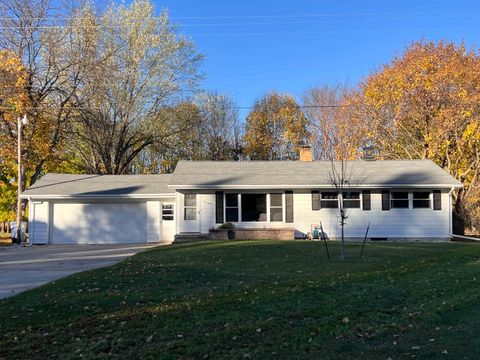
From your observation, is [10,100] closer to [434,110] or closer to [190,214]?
[190,214]

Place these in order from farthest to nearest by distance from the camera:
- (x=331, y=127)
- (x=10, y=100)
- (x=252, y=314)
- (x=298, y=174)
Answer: (x=331, y=127), (x=10, y=100), (x=298, y=174), (x=252, y=314)

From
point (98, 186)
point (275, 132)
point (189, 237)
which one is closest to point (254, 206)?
point (189, 237)

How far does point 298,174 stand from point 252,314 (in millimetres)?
17429

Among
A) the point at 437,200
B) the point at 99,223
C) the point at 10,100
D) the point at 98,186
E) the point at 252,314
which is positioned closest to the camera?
the point at 252,314

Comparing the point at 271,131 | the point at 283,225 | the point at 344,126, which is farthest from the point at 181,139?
the point at 283,225

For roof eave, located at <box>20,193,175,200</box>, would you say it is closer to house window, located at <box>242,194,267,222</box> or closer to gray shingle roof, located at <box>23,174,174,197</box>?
gray shingle roof, located at <box>23,174,174,197</box>

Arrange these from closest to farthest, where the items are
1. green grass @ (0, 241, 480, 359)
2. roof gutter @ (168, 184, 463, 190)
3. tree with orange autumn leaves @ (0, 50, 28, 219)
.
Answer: green grass @ (0, 241, 480, 359)
roof gutter @ (168, 184, 463, 190)
tree with orange autumn leaves @ (0, 50, 28, 219)

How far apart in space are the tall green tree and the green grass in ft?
91.7

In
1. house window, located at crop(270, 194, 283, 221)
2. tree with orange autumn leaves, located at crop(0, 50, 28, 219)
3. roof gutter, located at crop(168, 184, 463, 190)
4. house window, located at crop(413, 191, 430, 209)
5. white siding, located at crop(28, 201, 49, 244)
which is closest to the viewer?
roof gutter, located at crop(168, 184, 463, 190)

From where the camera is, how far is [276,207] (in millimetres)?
22312

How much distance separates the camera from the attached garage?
2269cm

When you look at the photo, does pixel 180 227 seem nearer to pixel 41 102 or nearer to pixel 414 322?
pixel 41 102

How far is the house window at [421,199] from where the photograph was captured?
72.6 ft

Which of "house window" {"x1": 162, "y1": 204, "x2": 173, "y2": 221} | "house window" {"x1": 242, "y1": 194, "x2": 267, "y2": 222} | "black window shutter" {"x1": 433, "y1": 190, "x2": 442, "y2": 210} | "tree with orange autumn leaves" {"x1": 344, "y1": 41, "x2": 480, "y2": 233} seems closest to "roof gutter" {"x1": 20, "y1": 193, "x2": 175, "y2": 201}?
"house window" {"x1": 162, "y1": 204, "x2": 173, "y2": 221}
